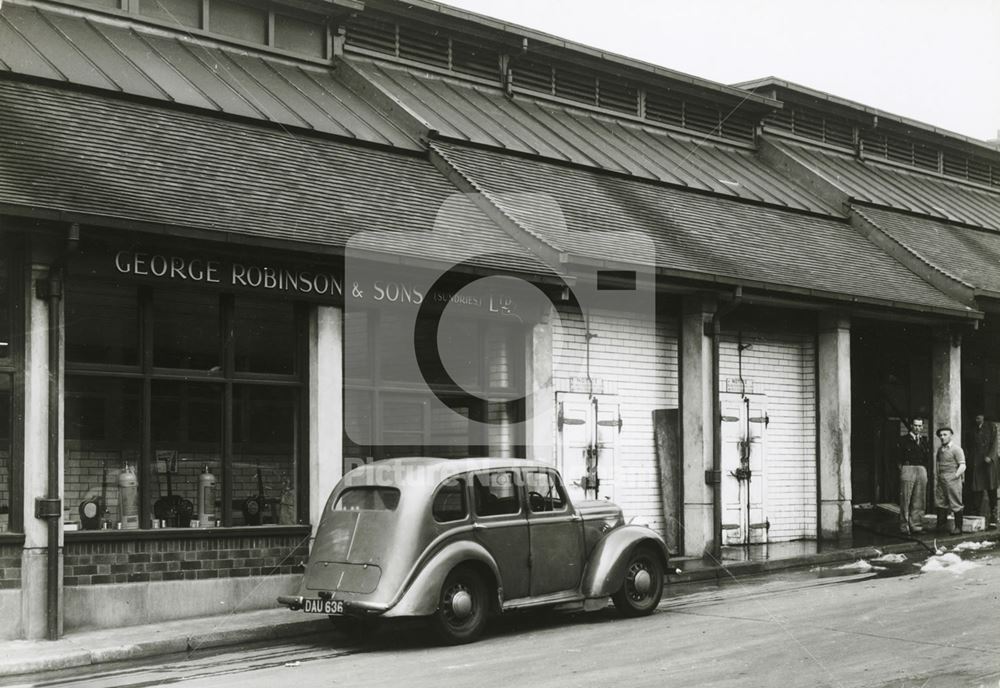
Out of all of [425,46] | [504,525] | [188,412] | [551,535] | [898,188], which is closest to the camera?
[504,525]

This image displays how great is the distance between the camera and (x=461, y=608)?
1038cm

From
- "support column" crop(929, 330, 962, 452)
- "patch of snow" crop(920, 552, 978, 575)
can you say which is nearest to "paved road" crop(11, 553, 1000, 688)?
"patch of snow" crop(920, 552, 978, 575)

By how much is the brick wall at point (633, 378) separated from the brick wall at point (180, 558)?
4.77 metres

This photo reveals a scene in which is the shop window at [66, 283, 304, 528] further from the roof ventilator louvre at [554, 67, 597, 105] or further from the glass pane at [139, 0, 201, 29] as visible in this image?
the roof ventilator louvre at [554, 67, 597, 105]

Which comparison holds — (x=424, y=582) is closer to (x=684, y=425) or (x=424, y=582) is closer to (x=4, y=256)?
(x=4, y=256)

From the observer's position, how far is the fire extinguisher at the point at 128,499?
11938 millimetres

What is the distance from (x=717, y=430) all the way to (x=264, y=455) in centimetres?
680

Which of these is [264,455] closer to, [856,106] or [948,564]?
[948,564]

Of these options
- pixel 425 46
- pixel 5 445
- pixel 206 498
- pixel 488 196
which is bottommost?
pixel 206 498

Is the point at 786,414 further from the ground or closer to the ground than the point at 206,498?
further from the ground

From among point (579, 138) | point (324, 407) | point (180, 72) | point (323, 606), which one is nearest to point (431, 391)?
point (324, 407)

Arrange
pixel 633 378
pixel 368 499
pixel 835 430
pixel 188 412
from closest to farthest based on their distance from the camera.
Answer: pixel 368 499
pixel 188 412
pixel 633 378
pixel 835 430

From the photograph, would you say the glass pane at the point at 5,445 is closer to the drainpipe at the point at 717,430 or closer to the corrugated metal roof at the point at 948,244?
the drainpipe at the point at 717,430

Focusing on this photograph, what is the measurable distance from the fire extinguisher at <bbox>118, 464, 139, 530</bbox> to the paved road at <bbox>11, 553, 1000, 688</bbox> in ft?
7.07
